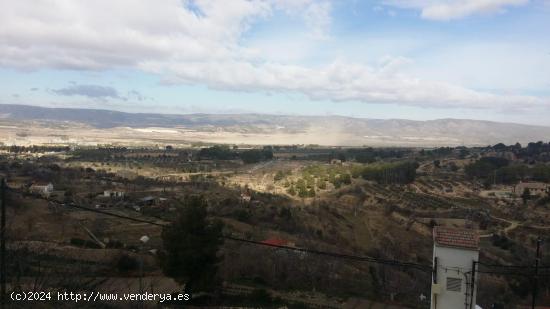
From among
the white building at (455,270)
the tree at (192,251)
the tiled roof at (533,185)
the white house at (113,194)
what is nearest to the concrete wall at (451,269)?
the white building at (455,270)

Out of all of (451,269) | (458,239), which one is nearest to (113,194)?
(451,269)

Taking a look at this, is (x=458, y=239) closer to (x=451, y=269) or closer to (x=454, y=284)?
(x=451, y=269)

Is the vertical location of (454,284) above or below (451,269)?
below

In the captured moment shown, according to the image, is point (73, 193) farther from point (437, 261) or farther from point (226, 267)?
point (437, 261)

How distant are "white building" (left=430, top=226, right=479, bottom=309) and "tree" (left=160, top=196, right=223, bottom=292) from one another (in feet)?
23.1

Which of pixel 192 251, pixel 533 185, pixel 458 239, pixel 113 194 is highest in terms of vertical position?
pixel 458 239

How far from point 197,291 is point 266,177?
45.0 meters

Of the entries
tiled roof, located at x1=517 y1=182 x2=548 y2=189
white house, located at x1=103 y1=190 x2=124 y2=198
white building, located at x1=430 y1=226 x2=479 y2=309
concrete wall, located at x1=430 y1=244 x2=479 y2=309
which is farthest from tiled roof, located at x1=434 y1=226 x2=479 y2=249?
tiled roof, located at x1=517 y1=182 x2=548 y2=189

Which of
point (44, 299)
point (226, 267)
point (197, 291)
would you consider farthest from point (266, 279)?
point (44, 299)

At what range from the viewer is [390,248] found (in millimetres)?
29078

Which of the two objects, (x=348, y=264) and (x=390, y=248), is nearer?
(x=348, y=264)

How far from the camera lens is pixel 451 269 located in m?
10.0

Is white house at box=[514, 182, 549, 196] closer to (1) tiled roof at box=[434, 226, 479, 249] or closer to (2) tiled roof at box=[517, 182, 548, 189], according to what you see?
(2) tiled roof at box=[517, 182, 548, 189]

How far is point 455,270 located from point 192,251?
793 cm
